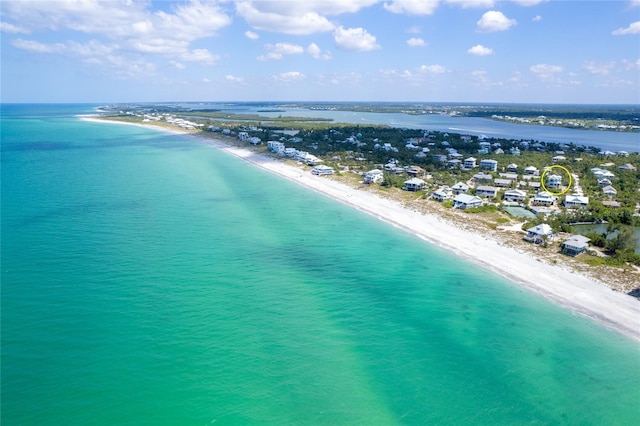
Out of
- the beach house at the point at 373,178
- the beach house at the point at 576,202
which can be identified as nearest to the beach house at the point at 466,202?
the beach house at the point at 576,202

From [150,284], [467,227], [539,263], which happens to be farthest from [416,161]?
[150,284]

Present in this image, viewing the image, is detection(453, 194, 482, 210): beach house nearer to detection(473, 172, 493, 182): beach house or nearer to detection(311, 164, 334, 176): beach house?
detection(473, 172, 493, 182): beach house

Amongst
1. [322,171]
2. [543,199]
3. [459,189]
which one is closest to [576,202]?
[543,199]

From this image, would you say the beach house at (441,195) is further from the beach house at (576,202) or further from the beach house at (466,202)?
the beach house at (576,202)

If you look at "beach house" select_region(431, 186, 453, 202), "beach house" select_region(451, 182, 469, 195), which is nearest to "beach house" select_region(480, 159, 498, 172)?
"beach house" select_region(451, 182, 469, 195)

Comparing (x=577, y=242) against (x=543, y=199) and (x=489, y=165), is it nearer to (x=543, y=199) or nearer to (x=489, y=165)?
(x=543, y=199)
